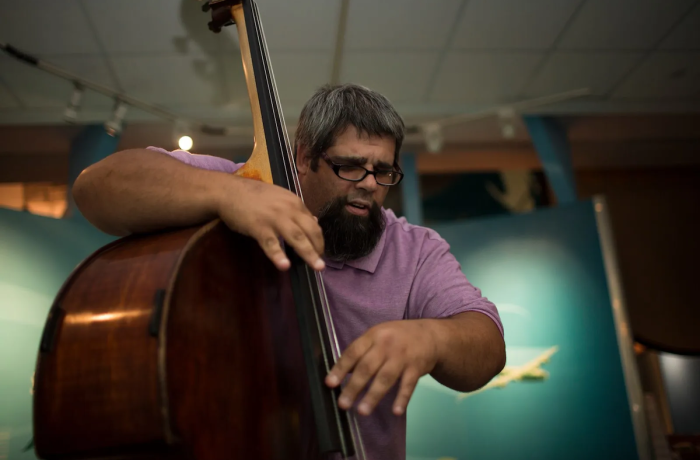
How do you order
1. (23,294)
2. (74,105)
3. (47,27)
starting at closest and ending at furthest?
(23,294) → (47,27) → (74,105)

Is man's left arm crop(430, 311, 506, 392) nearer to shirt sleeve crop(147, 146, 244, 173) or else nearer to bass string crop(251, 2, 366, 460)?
bass string crop(251, 2, 366, 460)

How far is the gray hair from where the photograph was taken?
125cm

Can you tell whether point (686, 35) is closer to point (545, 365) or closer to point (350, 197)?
point (545, 365)

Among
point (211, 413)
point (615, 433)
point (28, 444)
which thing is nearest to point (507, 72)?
point (615, 433)

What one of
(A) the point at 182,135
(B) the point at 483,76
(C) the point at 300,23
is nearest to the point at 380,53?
(C) the point at 300,23

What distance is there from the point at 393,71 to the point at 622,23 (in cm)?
156

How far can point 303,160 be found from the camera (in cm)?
135

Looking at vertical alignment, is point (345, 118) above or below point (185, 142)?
below

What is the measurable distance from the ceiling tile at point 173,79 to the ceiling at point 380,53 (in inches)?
0.4

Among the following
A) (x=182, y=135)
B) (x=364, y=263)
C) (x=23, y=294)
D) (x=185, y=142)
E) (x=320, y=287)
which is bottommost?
(x=320, y=287)

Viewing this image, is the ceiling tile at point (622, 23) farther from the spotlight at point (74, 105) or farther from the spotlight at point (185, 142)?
the spotlight at point (74, 105)

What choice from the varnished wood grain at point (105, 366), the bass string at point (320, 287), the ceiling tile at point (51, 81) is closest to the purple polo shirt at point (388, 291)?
the bass string at point (320, 287)

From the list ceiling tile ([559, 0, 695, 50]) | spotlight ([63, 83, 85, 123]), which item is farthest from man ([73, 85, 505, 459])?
spotlight ([63, 83, 85, 123])

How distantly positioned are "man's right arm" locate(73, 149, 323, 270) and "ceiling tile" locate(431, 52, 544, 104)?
3.03 m
